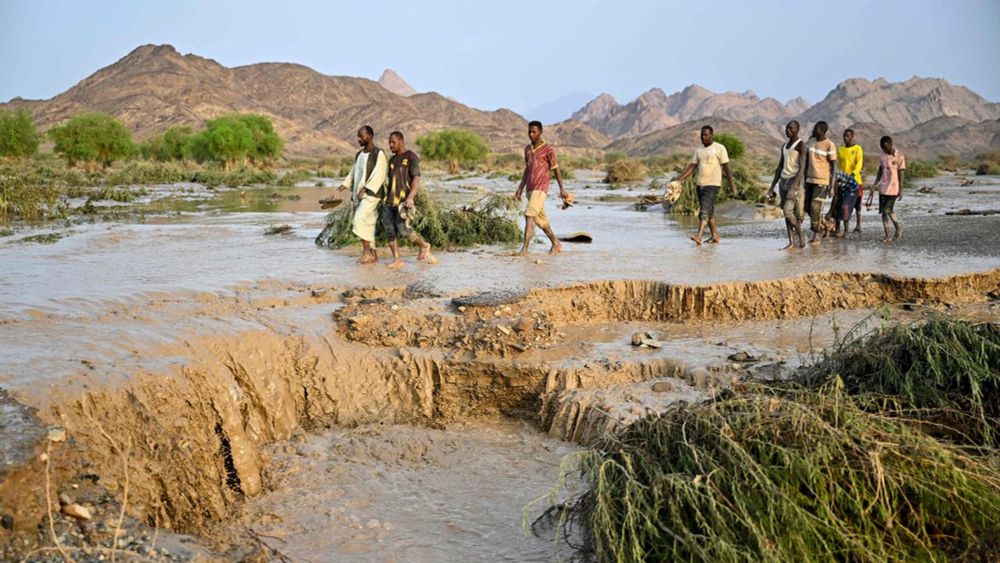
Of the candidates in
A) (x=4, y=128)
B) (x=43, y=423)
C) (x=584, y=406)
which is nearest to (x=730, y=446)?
(x=584, y=406)

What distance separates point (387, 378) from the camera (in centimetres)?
684

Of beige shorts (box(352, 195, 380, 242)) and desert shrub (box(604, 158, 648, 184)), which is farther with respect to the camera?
desert shrub (box(604, 158, 648, 184))

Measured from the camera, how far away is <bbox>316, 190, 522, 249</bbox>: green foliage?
12094 mm

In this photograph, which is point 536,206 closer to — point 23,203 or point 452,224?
point 452,224

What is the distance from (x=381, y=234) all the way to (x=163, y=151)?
56212mm

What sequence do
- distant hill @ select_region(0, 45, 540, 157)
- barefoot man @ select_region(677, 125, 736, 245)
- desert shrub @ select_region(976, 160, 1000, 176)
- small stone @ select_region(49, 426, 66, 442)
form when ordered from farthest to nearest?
distant hill @ select_region(0, 45, 540, 157) → desert shrub @ select_region(976, 160, 1000, 176) → barefoot man @ select_region(677, 125, 736, 245) → small stone @ select_region(49, 426, 66, 442)

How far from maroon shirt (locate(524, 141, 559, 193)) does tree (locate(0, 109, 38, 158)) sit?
4476 cm

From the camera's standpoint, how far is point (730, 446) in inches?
151

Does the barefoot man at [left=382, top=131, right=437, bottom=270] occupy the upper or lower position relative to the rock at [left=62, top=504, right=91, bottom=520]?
upper

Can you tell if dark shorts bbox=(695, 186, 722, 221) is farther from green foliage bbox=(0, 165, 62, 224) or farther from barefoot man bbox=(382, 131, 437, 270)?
green foliage bbox=(0, 165, 62, 224)

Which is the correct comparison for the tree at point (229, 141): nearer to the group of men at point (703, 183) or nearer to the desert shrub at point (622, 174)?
the desert shrub at point (622, 174)

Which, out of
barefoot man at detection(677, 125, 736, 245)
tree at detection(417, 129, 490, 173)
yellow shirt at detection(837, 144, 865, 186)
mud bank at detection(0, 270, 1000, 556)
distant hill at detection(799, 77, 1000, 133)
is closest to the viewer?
mud bank at detection(0, 270, 1000, 556)

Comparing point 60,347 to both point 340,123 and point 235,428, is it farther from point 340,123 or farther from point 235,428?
point 340,123

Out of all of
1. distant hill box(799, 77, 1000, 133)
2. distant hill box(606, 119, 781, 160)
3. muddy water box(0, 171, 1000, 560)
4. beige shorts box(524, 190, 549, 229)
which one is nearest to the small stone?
muddy water box(0, 171, 1000, 560)
